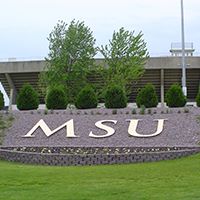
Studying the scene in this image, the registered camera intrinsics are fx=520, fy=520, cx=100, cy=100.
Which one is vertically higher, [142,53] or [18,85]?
[142,53]

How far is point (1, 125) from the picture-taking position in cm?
2612

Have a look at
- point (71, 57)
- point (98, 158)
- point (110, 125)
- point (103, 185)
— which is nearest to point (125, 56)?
point (71, 57)

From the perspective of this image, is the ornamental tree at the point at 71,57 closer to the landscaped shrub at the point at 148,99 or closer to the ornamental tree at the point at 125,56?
the ornamental tree at the point at 125,56

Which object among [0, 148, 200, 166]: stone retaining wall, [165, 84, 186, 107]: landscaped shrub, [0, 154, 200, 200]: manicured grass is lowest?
[0, 148, 200, 166]: stone retaining wall

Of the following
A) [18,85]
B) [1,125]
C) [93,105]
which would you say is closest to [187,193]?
[1,125]

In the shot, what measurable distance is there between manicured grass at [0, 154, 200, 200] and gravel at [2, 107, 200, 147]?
7287mm

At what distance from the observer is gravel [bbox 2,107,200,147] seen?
22.5 metres

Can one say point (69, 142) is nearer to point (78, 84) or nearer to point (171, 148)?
point (171, 148)

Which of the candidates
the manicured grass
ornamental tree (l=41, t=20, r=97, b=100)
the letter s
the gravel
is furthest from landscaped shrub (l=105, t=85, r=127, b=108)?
the manicured grass

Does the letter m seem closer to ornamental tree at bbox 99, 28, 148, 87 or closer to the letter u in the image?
the letter u

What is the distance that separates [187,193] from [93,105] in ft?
71.1

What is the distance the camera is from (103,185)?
36.1 ft

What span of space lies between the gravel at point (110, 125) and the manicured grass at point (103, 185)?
23.9 ft

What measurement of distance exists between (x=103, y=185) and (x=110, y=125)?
14.2 m
